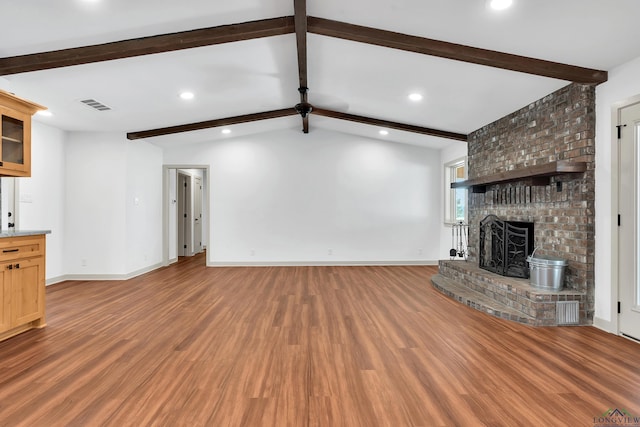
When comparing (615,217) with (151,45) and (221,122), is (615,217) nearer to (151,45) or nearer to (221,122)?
(151,45)

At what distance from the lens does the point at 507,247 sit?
175 inches

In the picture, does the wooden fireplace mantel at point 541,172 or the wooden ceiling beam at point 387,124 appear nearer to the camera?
the wooden fireplace mantel at point 541,172

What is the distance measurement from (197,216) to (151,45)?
6.91m

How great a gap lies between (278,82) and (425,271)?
439cm

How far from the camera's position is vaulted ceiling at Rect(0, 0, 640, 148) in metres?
2.72

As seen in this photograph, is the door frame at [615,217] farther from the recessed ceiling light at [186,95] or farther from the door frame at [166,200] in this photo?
the door frame at [166,200]

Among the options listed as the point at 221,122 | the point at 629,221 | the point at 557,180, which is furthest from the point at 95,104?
the point at 629,221

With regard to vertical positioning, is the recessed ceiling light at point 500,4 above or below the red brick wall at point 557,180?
above

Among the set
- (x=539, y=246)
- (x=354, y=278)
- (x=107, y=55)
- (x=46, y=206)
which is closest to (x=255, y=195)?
(x=354, y=278)

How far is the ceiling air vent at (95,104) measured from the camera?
14.2ft

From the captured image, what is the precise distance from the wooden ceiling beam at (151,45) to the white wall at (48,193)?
7.34 feet

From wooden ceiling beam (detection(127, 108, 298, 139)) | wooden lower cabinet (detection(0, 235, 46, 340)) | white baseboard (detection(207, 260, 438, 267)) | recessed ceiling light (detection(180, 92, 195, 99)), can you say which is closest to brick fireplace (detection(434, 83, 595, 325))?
white baseboard (detection(207, 260, 438, 267))

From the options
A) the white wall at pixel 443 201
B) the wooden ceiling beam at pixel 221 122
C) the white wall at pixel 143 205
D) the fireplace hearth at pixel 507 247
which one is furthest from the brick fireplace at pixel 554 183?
the white wall at pixel 143 205

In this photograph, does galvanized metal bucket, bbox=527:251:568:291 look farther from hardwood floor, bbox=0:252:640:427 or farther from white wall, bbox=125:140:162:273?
white wall, bbox=125:140:162:273
